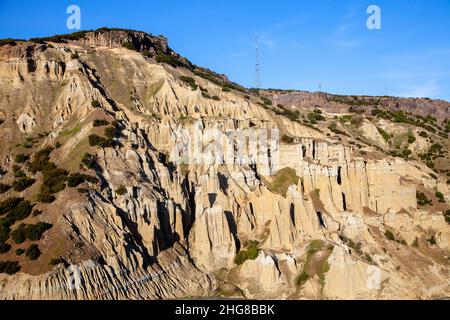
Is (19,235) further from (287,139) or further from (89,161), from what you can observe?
(287,139)

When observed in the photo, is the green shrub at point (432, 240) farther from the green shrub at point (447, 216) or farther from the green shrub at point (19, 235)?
the green shrub at point (19, 235)

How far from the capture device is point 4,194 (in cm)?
5594

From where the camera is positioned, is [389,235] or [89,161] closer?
[89,161]

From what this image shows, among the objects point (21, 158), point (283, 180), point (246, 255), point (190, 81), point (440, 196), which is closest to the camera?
point (246, 255)

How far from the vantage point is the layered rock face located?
163 ft

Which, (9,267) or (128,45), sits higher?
(128,45)

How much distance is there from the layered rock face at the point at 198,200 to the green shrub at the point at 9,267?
384 mm

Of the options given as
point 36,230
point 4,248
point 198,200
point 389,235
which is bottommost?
point 389,235

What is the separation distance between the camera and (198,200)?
59094mm

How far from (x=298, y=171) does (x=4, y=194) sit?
101 ft

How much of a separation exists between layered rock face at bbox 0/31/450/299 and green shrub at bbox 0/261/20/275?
38cm

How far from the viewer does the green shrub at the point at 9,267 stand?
1761 inches

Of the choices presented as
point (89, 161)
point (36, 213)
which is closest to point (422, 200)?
point (89, 161)

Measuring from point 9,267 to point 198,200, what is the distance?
65.2ft
